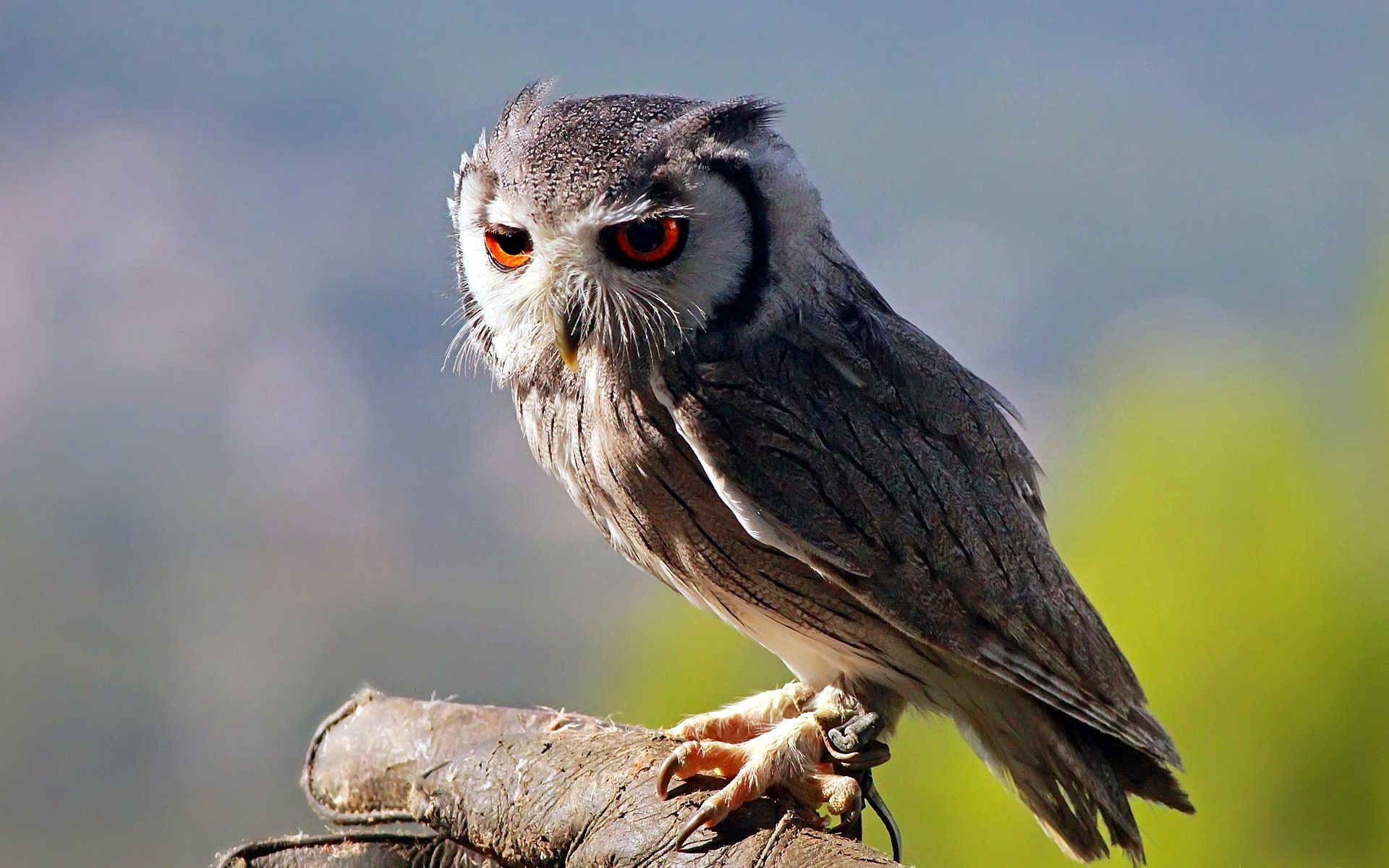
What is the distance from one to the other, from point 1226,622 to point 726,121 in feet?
19.7

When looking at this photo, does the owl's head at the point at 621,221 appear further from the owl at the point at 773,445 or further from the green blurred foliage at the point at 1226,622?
the green blurred foliage at the point at 1226,622

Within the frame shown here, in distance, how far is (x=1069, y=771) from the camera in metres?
1.67

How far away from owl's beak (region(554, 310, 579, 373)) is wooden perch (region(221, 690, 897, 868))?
56 centimetres

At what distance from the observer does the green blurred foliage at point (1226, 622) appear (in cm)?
625

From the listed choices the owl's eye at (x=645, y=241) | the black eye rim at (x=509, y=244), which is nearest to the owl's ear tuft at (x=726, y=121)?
the owl's eye at (x=645, y=241)

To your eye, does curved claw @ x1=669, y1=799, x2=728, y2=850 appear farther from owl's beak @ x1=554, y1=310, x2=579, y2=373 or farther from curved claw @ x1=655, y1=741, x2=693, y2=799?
owl's beak @ x1=554, y1=310, x2=579, y2=373

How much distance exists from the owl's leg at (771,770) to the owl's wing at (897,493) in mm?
209

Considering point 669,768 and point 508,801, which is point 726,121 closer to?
point 669,768

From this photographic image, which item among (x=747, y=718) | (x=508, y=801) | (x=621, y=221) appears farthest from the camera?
(x=747, y=718)

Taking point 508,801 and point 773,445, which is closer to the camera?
point 773,445

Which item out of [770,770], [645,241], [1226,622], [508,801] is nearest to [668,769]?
[770,770]

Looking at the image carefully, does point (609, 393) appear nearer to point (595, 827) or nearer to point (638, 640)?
point (595, 827)

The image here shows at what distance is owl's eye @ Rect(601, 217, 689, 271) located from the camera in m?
1.42

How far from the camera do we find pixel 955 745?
23.5 feet
